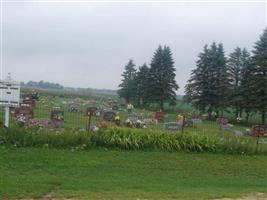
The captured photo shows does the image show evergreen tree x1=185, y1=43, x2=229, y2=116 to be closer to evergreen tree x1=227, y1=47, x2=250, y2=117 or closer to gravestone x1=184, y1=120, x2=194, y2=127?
evergreen tree x1=227, y1=47, x2=250, y2=117

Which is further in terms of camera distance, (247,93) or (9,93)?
(247,93)

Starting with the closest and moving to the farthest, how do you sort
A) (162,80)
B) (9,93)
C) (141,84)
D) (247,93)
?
(9,93)
(247,93)
(162,80)
(141,84)

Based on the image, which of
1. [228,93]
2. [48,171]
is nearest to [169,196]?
[48,171]

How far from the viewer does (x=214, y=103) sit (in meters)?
53.3

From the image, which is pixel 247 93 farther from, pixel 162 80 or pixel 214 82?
pixel 162 80

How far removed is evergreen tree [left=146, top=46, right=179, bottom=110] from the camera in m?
62.8

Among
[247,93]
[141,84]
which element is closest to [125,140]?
[247,93]

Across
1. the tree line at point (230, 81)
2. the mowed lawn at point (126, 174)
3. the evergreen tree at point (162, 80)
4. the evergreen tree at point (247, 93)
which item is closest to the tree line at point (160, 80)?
the evergreen tree at point (162, 80)

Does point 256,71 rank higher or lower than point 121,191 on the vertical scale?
higher

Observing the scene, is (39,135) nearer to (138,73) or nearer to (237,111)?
(237,111)

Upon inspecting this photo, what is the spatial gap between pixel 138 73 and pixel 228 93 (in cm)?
2280

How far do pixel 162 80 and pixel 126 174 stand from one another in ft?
167

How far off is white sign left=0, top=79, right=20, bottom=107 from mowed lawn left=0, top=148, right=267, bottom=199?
8.19 feet

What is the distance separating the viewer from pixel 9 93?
15.8m
